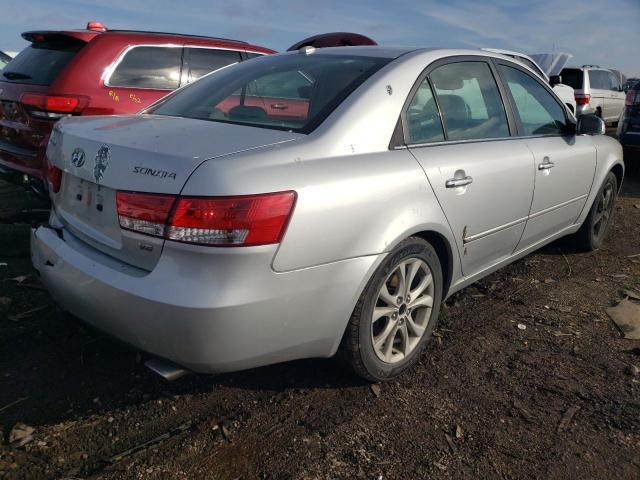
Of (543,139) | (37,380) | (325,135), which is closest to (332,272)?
(325,135)

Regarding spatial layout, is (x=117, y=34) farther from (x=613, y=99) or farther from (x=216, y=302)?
(x=613, y=99)

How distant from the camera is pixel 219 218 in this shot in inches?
76.2

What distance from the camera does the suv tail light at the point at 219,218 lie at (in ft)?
6.35

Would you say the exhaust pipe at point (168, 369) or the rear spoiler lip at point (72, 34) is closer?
the exhaust pipe at point (168, 369)

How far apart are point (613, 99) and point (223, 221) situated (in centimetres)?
1522

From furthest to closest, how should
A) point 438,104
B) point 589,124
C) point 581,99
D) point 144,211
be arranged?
point 581,99 → point 589,124 → point 438,104 → point 144,211

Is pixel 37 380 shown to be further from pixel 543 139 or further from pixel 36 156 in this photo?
pixel 543 139

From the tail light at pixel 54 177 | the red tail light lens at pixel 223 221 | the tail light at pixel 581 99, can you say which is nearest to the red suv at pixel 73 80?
the tail light at pixel 54 177

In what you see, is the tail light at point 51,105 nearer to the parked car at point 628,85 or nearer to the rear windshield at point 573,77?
the parked car at point 628,85

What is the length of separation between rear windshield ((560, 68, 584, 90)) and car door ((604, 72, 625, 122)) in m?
1.52

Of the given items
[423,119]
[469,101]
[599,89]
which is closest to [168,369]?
[423,119]

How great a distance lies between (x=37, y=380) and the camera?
8.59 ft

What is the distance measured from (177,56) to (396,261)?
381cm

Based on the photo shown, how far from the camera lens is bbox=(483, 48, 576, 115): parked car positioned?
366 inches
